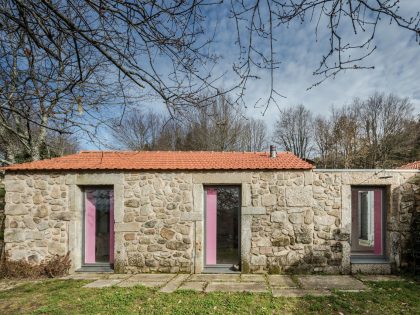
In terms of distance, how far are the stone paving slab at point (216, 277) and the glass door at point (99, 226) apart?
2.38 metres

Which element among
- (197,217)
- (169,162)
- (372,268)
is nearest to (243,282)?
(197,217)

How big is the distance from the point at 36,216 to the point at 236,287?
526 cm

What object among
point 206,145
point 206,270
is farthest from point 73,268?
point 206,145

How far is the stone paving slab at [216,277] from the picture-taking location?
274 inches

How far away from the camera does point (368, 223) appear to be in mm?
7816

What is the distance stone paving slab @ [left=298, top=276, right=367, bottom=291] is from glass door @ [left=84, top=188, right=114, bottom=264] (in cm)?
490

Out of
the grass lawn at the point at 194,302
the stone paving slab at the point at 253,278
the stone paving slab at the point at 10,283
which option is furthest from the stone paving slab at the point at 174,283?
the stone paving slab at the point at 10,283

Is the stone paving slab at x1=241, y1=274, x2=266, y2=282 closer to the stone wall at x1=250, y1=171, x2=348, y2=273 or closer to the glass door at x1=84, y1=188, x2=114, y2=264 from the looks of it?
the stone wall at x1=250, y1=171, x2=348, y2=273

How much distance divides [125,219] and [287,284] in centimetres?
416

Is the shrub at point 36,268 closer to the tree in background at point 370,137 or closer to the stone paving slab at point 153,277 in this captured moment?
the stone paving slab at point 153,277

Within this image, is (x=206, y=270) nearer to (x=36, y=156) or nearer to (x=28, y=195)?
(x=28, y=195)

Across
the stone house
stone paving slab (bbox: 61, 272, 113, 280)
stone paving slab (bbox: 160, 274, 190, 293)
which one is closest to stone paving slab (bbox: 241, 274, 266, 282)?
the stone house

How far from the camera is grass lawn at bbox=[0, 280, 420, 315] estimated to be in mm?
5090

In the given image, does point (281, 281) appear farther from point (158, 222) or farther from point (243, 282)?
point (158, 222)
